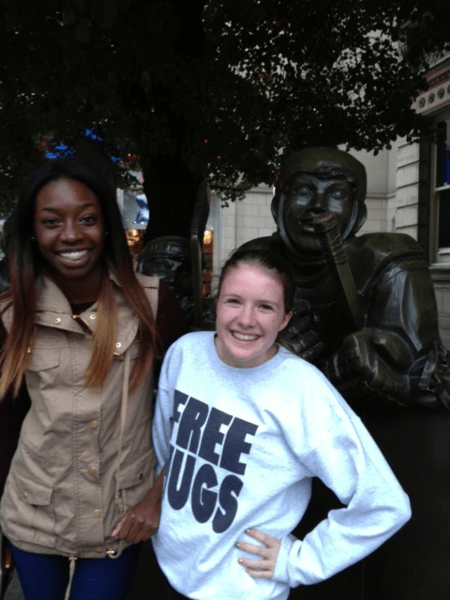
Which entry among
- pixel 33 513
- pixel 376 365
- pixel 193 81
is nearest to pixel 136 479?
pixel 33 513

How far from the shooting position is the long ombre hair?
5.38ft

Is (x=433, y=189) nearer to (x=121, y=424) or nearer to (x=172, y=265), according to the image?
(x=172, y=265)

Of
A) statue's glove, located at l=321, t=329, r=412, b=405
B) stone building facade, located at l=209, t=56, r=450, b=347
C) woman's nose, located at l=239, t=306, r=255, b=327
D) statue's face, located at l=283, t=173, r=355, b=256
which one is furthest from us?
stone building facade, located at l=209, t=56, r=450, b=347

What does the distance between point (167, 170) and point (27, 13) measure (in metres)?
2.06

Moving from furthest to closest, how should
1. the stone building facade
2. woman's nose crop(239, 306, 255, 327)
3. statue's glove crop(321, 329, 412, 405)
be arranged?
the stone building facade
statue's glove crop(321, 329, 412, 405)
woman's nose crop(239, 306, 255, 327)

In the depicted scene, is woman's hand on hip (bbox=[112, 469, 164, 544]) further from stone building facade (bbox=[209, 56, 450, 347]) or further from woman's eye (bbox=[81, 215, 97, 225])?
stone building facade (bbox=[209, 56, 450, 347])

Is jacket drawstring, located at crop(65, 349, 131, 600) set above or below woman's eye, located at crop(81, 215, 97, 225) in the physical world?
below

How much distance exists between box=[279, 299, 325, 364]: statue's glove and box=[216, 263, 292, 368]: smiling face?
74cm

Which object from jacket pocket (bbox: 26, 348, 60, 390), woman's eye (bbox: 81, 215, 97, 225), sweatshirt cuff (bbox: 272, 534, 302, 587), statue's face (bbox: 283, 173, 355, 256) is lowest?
sweatshirt cuff (bbox: 272, 534, 302, 587)

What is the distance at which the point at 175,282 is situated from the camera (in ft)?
8.64

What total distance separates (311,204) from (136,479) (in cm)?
122

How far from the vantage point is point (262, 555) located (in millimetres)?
1467

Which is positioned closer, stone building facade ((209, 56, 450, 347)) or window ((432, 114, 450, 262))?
stone building facade ((209, 56, 450, 347))

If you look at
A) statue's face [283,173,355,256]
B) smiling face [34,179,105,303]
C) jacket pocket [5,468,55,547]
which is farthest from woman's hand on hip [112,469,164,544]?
statue's face [283,173,355,256]
